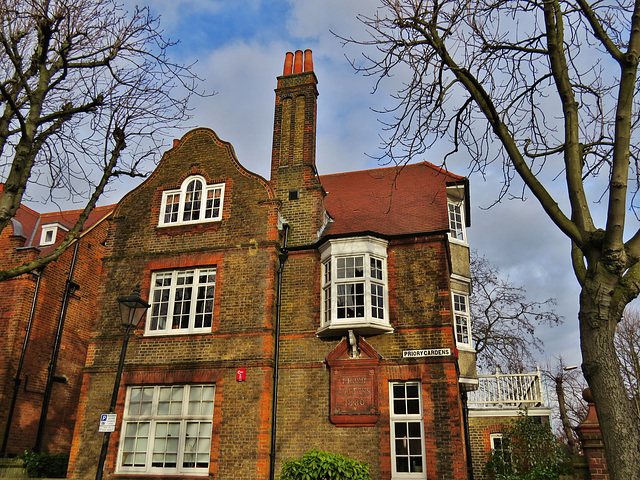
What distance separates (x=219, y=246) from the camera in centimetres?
1627

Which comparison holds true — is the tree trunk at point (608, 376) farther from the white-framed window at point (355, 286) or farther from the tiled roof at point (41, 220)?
the tiled roof at point (41, 220)

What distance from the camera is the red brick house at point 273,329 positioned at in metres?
13.8

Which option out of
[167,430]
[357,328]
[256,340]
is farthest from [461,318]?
[167,430]

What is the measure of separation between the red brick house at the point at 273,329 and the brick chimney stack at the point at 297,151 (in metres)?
0.06

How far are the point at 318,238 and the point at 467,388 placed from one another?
713 cm

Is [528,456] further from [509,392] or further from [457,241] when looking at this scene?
[457,241]

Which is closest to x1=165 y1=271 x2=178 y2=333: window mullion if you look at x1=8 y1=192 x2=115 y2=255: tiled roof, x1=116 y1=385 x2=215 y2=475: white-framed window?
x1=116 y1=385 x2=215 y2=475: white-framed window

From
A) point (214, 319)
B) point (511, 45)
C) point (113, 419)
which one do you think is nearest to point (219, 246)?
point (214, 319)

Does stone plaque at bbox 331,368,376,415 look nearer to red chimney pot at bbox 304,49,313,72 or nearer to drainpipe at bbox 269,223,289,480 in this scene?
drainpipe at bbox 269,223,289,480

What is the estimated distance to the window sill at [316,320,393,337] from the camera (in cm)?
1422

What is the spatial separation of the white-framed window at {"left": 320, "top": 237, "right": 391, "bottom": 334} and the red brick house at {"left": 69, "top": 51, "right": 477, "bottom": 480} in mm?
44

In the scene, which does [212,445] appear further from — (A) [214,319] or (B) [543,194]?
(B) [543,194]

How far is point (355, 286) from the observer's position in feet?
49.1

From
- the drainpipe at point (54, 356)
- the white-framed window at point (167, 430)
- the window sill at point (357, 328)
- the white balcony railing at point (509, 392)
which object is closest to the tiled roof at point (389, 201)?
the window sill at point (357, 328)
